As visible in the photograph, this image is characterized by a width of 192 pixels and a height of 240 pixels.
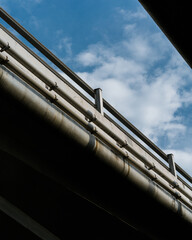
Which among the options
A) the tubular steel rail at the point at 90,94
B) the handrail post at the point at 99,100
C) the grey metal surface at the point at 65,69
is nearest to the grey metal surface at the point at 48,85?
the tubular steel rail at the point at 90,94

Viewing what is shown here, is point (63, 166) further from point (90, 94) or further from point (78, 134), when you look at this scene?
point (90, 94)

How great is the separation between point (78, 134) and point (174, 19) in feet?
9.95

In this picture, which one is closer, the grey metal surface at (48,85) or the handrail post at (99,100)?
the grey metal surface at (48,85)

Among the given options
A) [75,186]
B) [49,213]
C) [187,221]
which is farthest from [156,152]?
[75,186]

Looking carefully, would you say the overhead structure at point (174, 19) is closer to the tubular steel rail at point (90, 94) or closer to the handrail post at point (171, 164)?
the tubular steel rail at point (90, 94)

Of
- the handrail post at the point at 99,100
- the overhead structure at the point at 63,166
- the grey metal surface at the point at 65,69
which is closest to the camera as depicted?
the overhead structure at the point at 63,166

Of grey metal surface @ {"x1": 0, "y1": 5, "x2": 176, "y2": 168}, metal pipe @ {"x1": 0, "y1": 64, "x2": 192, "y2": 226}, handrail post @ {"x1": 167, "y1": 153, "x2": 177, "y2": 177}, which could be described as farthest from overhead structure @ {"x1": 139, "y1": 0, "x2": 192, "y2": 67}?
handrail post @ {"x1": 167, "y1": 153, "x2": 177, "y2": 177}

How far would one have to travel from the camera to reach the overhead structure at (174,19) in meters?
2.24

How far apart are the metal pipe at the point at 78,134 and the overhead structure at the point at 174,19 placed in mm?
2523

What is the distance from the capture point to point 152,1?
2.26m

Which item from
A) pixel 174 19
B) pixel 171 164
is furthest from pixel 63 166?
pixel 171 164

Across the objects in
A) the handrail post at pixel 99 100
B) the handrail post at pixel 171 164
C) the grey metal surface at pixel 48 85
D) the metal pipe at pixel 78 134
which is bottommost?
the metal pipe at pixel 78 134

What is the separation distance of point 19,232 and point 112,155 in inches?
107

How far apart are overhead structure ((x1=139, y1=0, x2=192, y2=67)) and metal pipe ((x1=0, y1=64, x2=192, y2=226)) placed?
99.3 inches
